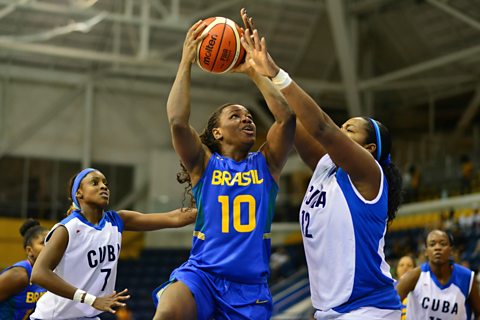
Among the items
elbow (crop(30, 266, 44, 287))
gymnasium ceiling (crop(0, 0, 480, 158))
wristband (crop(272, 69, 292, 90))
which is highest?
gymnasium ceiling (crop(0, 0, 480, 158))

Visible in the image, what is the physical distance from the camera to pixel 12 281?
665 centimetres

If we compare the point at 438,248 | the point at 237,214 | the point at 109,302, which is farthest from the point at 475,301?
the point at 109,302

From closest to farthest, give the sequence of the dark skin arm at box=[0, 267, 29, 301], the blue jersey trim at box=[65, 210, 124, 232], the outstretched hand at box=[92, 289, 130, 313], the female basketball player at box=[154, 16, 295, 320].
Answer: the female basketball player at box=[154, 16, 295, 320], the outstretched hand at box=[92, 289, 130, 313], the blue jersey trim at box=[65, 210, 124, 232], the dark skin arm at box=[0, 267, 29, 301]

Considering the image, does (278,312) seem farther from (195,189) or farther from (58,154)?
(195,189)

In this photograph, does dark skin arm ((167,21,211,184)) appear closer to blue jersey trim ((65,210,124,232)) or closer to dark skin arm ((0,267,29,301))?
blue jersey trim ((65,210,124,232))

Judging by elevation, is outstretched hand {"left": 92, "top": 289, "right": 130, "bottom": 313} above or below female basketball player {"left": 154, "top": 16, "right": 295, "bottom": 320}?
below

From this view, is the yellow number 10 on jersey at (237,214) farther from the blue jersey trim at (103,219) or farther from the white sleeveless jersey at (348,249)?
the blue jersey trim at (103,219)

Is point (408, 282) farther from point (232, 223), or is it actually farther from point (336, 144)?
point (336, 144)

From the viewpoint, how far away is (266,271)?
16.7 feet

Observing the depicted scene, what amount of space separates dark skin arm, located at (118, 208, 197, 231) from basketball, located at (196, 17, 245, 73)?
4.03 feet

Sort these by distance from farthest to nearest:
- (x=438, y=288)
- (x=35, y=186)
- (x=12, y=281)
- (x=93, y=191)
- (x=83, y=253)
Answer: (x=35, y=186) → (x=438, y=288) → (x=12, y=281) → (x=93, y=191) → (x=83, y=253)

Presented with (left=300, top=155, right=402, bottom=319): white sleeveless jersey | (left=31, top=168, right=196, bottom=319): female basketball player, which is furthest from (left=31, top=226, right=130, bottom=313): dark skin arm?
(left=300, top=155, right=402, bottom=319): white sleeveless jersey

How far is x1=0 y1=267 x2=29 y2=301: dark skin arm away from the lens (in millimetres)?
6637

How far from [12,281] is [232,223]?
2455 mm
